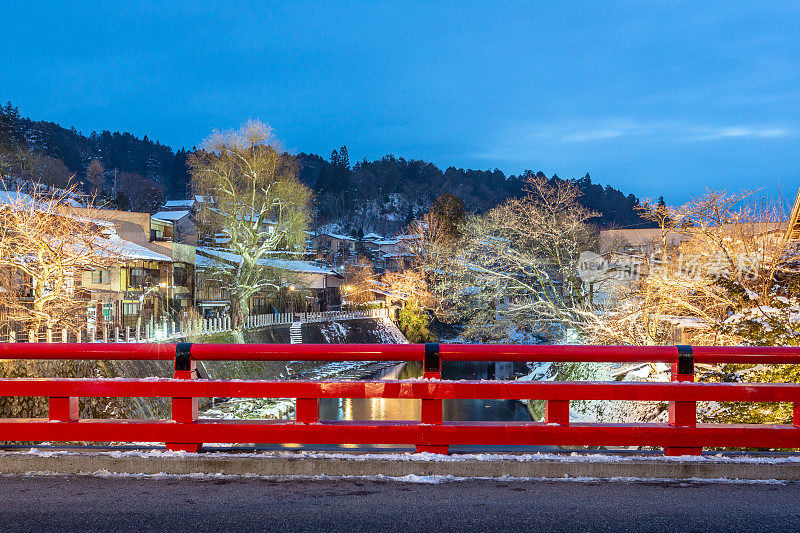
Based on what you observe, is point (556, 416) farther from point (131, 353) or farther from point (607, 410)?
point (607, 410)

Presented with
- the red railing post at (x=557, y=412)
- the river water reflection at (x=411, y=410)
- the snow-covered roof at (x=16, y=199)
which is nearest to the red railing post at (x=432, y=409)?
the red railing post at (x=557, y=412)

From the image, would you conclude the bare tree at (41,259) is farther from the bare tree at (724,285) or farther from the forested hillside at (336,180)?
the forested hillside at (336,180)

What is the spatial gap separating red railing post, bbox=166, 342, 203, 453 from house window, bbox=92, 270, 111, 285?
38.0 meters

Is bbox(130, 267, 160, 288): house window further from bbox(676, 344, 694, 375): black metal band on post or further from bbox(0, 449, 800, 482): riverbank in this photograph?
bbox(676, 344, 694, 375): black metal band on post

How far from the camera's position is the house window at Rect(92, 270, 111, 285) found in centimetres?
3931

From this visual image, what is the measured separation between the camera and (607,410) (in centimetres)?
2064

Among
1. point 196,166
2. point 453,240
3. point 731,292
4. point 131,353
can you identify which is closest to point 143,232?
point 196,166

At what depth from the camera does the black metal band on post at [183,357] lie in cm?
511

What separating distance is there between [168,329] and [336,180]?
4609 inches

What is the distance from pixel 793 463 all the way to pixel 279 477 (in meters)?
3.97

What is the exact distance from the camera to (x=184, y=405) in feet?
16.5

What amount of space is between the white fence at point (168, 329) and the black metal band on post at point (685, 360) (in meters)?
21.2

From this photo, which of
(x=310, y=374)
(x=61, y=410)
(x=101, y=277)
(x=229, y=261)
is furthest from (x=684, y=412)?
(x=229, y=261)

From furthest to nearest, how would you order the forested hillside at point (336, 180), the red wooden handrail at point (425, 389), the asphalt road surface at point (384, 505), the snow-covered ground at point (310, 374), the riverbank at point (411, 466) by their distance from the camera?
the forested hillside at point (336, 180) → the snow-covered ground at point (310, 374) → the red wooden handrail at point (425, 389) → the riverbank at point (411, 466) → the asphalt road surface at point (384, 505)
